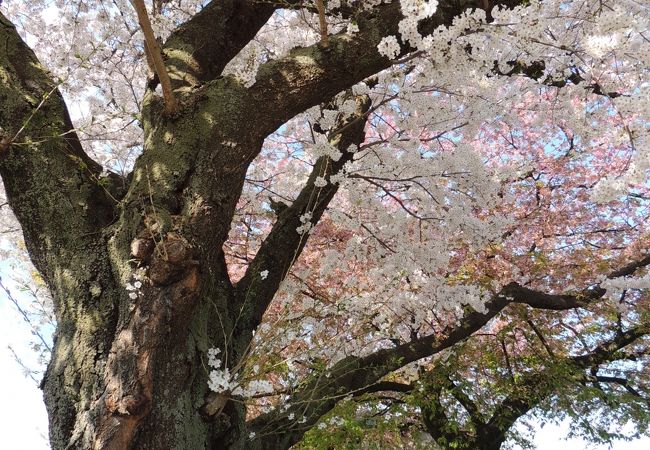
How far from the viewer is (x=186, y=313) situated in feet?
7.04

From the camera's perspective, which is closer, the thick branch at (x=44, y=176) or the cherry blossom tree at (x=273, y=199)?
the cherry blossom tree at (x=273, y=199)

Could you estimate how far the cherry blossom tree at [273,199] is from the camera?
2.10m

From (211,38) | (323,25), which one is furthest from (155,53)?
(211,38)

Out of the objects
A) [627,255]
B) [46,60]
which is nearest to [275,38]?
[46,60]

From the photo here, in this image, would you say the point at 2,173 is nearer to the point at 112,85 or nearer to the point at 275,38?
the point at 112,85

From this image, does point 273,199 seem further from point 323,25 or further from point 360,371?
point 323,25

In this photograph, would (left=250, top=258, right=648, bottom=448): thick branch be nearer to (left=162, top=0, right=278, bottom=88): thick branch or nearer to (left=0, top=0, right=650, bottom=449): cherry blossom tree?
(left=0, top=0, right=650, bottom=449): cherry blossom tree

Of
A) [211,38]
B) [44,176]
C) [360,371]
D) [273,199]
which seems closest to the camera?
[44,176]

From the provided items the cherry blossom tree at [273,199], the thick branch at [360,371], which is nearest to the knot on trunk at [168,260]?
the cherry blossom tree at [273,199]

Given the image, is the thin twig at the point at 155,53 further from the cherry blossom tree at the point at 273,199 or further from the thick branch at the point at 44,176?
the thick branch at the point at 44,176

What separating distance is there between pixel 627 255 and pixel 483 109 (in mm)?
4751

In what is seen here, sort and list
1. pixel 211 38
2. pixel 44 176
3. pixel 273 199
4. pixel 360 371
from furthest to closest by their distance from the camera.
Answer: pixel 360 371, pixel 273 199, pixel 211 38, pixel 44 176

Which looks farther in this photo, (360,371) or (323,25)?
(360,371)

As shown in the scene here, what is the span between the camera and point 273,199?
3.88m
